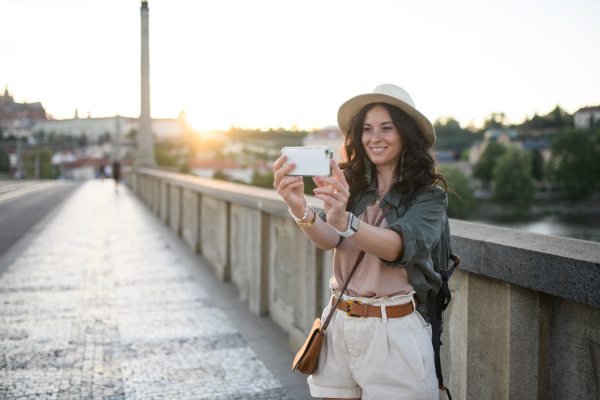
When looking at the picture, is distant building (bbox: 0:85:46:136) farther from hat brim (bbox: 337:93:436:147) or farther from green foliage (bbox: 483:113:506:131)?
hat brim (bbox: 337:93:436:147)

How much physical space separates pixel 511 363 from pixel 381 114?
43.8 inches

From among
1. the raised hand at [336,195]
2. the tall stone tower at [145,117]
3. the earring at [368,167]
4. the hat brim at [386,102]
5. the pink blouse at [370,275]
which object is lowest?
the pink blouse at [370,275]

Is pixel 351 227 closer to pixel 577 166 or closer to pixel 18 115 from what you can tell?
pixel 577 166

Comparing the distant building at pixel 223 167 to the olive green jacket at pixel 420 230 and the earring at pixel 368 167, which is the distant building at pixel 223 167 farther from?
the olive green jacket at pixel 420 230

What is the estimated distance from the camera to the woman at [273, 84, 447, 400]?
5.85 ft

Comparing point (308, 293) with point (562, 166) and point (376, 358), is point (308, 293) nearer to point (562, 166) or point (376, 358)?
point (376, 358)

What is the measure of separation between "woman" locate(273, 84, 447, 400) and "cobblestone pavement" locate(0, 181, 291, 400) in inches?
65.6

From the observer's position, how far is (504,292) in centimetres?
226

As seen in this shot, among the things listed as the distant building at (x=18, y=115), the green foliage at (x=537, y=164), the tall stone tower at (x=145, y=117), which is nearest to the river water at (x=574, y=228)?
the tall stone tower at (x=145, y=117)

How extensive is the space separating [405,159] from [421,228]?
31 centimetres

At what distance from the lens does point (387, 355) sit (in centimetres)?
187

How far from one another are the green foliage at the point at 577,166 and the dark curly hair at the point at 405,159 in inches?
1893

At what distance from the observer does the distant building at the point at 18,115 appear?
163000 mm

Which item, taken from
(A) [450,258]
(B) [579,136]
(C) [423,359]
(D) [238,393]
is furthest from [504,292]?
(B) [579,136]
